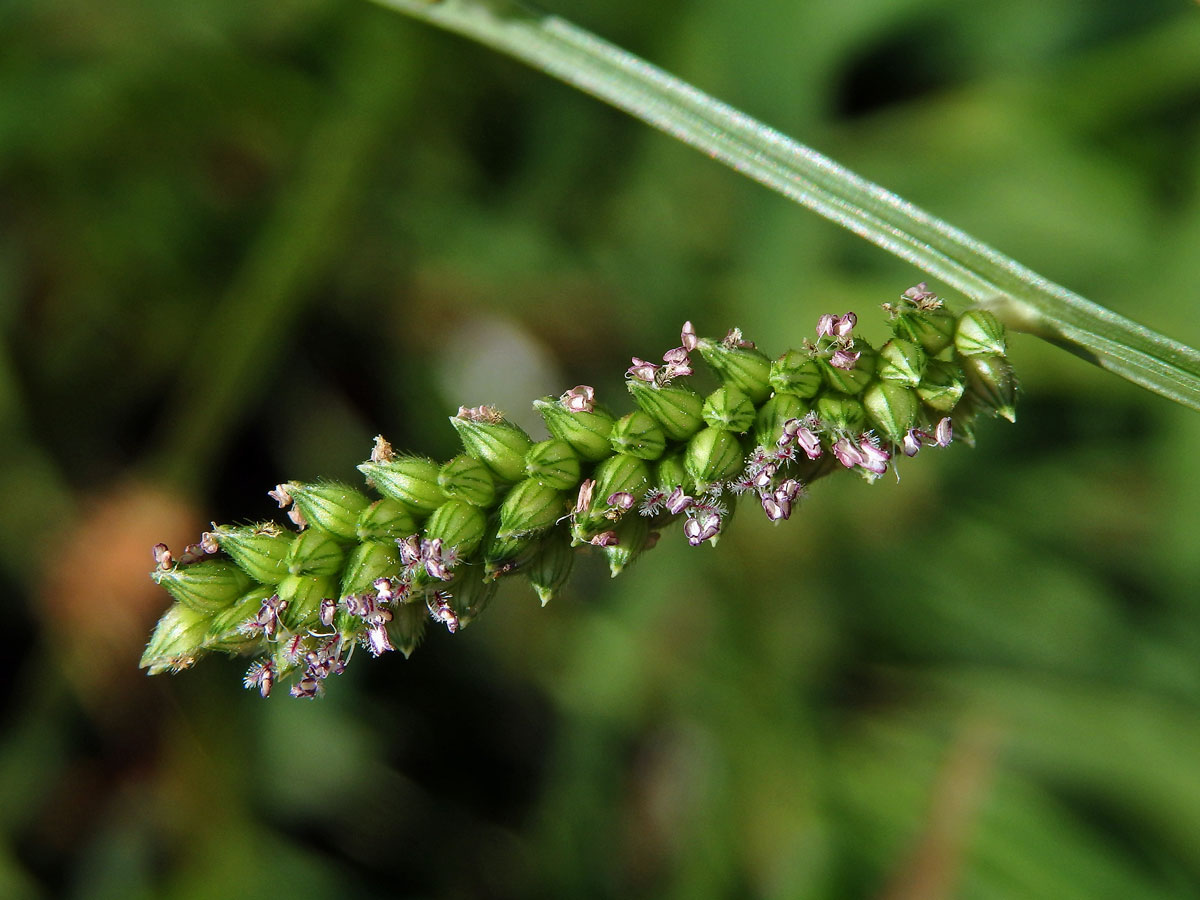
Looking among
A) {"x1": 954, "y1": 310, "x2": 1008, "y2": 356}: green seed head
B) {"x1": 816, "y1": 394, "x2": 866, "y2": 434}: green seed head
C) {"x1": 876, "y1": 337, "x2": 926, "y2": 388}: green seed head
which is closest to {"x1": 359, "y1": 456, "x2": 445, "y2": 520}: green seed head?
{"x1": 816, "y1": 394, "x2": 866, "y2": 434}: green seed head

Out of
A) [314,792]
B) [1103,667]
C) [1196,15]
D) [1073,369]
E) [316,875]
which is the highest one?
[1196,15]

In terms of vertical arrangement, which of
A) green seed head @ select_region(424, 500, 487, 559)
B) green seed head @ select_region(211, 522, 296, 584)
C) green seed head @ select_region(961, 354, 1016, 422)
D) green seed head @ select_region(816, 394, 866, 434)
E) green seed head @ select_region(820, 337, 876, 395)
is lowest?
green seed head @ select_region(211, 522, 296, 584)

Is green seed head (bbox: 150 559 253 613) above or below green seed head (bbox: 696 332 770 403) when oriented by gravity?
below

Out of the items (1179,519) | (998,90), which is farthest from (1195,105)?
(1179,519)

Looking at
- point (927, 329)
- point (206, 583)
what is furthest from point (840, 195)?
point (206, 583)

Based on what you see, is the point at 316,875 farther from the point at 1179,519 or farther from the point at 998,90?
the point at 998,90

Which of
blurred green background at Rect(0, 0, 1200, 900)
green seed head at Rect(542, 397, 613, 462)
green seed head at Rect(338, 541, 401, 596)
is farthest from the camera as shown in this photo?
blurred green background at Rect(0, 0, 1200, 900)

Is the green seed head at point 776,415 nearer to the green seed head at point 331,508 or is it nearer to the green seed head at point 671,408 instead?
the green seed head at point 671,408

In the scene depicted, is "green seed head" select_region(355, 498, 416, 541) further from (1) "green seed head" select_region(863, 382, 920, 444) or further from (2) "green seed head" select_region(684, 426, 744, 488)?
(1) "green seed head" select_region(863, 382, 920, 444)

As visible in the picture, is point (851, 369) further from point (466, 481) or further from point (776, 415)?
point (466, 481)
